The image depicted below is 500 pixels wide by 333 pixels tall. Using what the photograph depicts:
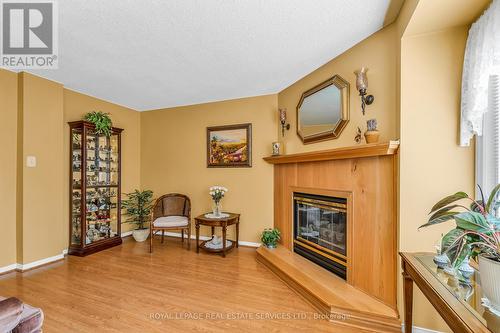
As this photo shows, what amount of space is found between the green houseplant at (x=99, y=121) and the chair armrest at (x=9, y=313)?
3.07 m

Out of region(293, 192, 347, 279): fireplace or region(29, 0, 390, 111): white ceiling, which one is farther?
region(293, 192, 347, 279): fireplace

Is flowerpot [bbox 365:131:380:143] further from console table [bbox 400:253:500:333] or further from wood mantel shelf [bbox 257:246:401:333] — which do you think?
wood mantel shelf [bbox 257:246:401:333]

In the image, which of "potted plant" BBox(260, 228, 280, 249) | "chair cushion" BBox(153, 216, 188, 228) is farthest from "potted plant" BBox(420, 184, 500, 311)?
"chair cushion" BBox(153, 216, 188, 228)

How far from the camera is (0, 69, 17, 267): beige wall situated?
9.05 feet

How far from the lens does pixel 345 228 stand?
2.38 meters

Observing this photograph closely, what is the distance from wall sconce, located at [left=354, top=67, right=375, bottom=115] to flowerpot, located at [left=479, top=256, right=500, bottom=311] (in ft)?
4.93

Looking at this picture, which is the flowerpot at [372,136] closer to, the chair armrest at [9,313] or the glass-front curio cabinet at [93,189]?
the chair armrest at [9,313]

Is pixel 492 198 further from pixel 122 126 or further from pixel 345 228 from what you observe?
pixel 122 126

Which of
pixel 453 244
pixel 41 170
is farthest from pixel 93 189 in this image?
pixel 453 244

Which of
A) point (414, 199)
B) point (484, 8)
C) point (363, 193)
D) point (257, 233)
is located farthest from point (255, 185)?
point (484, 8)

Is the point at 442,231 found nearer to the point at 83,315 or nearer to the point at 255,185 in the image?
the point at 255,185

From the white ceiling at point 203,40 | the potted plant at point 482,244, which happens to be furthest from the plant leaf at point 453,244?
the white ceiling at point 203,40

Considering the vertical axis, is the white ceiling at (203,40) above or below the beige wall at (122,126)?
above

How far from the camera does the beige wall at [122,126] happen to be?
11.4 feet
